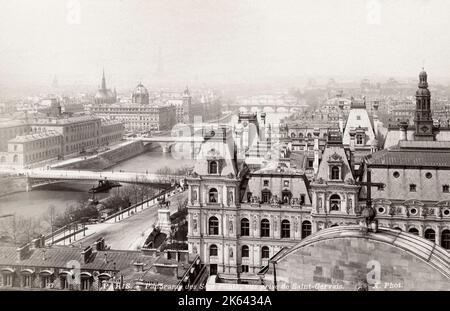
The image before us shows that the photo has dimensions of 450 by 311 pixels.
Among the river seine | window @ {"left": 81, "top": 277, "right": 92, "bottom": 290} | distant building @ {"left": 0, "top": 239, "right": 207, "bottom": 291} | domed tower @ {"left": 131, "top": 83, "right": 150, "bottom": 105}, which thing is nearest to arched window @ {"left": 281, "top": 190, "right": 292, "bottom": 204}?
distant building @ {"left": 0, "top": 239, "right": 207, "bottom": 291}

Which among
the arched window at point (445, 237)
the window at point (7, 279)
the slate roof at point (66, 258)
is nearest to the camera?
the window at point (7, 279)

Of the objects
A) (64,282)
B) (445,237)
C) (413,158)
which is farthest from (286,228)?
(64,282)

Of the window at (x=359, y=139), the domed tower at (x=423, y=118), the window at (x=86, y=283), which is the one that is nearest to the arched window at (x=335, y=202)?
the domed tower at (x=423, y=118)

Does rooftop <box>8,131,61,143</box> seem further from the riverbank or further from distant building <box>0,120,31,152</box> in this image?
the riverbank

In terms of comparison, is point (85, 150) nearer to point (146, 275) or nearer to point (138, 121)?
point (138, 121)

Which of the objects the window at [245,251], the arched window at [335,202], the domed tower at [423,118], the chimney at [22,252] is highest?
the domed tower at [423,118]

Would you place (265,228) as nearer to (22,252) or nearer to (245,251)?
(245,251)

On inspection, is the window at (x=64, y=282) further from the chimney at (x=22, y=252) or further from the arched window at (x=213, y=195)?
the arched window at (x=213, y=195)
